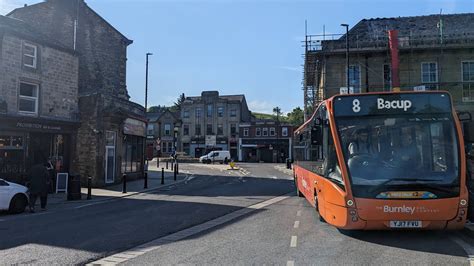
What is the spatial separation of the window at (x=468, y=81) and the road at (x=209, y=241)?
30.8 meters

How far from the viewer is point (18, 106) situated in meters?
19.8

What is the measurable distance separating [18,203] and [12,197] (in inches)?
14.2

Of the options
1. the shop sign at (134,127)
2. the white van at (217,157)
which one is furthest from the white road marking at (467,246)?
the white van at (217,157)

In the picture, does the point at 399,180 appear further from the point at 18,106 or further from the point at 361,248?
the point at 18,106

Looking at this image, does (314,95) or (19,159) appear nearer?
(19,159)

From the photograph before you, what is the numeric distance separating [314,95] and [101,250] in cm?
3968

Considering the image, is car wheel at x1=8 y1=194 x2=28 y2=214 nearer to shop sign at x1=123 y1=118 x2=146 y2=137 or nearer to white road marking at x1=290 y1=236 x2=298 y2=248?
white road marking at x1=290 y1=236 x2=298 y2=248

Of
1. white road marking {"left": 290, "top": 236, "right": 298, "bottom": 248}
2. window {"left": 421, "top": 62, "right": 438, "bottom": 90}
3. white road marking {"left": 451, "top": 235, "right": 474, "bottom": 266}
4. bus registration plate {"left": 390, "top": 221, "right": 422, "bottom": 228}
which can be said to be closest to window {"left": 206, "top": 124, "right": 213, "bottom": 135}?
window {"left": 421, "top": 62, "right": 438, "bottom": 90}

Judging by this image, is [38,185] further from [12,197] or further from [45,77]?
[45,77]

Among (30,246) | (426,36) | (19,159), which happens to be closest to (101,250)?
(30,246)

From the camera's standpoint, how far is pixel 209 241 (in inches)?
341

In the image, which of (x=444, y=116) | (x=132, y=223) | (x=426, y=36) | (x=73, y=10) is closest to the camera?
(x=444, y=116)

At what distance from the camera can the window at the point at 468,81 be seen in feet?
123

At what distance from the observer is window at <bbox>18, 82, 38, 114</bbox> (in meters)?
20.2
